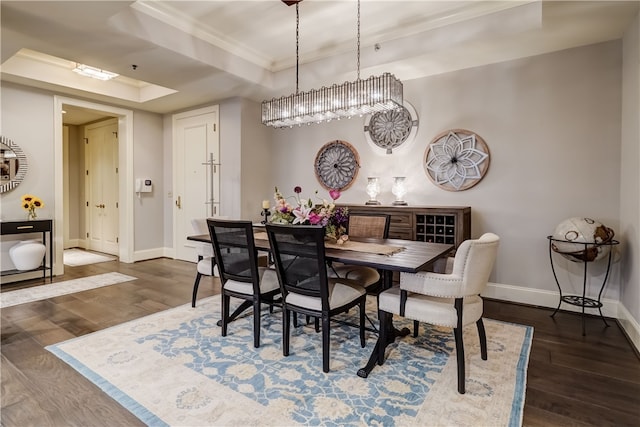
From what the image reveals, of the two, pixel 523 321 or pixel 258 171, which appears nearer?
pixel 523 321

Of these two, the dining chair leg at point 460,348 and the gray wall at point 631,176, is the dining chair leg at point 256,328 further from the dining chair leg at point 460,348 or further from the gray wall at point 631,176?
the gray wall at point 631,176

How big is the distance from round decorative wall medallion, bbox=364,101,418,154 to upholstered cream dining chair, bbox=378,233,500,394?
2.42 metres

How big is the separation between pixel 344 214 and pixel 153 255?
460cm

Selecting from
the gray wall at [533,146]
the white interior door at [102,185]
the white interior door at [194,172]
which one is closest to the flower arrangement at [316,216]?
the gray wall at [533,146]

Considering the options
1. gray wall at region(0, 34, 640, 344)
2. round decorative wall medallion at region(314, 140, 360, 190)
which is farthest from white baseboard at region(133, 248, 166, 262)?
round decorative wall medallion at region(314, 140, 360, 190)

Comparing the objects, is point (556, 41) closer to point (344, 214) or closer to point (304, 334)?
point (344, 214)

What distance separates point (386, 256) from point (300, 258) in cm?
60

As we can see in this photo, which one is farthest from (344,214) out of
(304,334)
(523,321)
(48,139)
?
(48,139)

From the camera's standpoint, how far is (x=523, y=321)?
3.18m

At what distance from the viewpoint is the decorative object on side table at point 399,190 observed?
4.19m

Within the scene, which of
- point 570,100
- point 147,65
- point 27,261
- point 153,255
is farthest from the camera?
point 153,255

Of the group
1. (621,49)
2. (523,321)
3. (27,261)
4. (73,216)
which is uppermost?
(621,49)

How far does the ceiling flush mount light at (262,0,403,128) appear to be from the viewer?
2.95 metres

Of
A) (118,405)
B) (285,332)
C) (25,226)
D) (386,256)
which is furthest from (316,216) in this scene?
(25,226)
